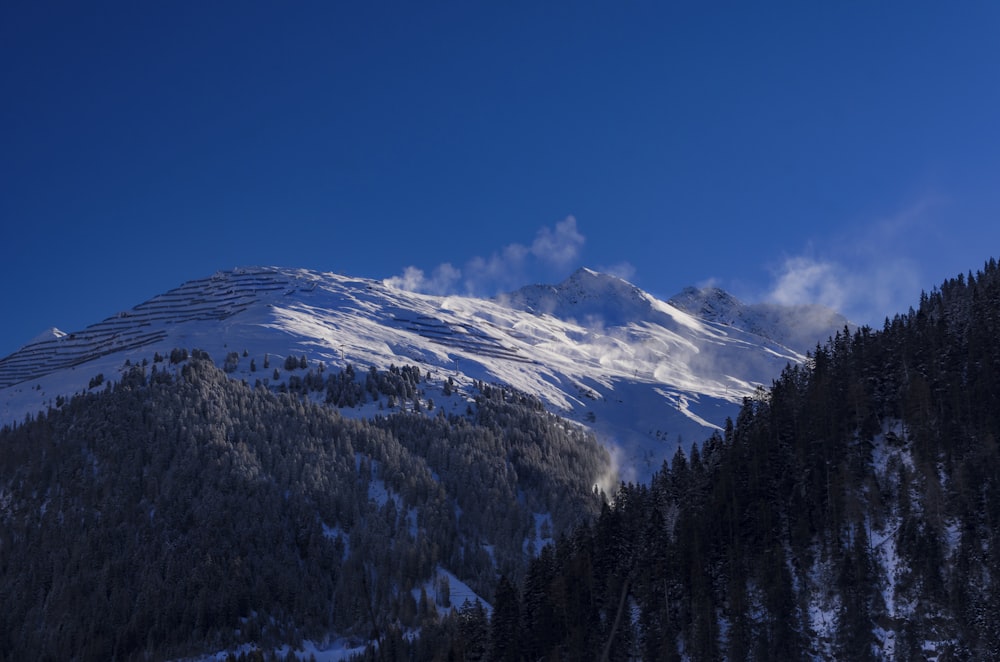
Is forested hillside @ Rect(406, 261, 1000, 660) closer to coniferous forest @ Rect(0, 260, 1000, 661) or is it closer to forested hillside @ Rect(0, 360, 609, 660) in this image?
coniferous forest @ Rect(0, 260, 1000, 661)

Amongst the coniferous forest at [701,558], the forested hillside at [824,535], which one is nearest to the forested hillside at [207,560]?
the coniferous forest at [701,558]

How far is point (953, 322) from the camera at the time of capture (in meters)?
130

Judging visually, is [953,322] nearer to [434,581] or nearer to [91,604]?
[434,581]

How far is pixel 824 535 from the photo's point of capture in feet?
350

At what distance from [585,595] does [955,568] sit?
1628 inches

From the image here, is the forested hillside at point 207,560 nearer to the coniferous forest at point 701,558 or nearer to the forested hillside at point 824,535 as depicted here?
the coniferous forest at point 701,558

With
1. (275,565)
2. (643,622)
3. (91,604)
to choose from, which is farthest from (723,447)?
(91,604)

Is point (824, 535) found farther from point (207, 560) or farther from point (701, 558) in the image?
point (207, 560)

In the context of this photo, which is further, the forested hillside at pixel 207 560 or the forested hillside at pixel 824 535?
the forested hillside at pixel 207 560

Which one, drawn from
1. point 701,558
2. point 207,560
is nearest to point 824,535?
point 701,558

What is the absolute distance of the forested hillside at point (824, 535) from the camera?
95.3 meters

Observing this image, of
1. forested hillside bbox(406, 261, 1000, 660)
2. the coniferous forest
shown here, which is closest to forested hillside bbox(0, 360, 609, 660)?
the coniferous forest

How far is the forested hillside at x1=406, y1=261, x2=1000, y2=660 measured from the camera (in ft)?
313

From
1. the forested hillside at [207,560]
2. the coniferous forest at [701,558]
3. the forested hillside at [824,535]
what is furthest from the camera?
the forested hillside at [207,560]
